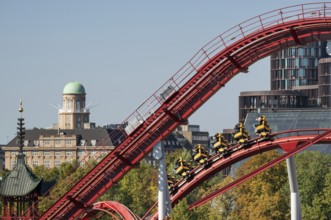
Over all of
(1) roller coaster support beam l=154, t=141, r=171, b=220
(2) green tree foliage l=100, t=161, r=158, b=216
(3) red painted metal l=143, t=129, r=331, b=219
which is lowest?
(1) roller coaster support beam l=154, t=141, r=171, b=220

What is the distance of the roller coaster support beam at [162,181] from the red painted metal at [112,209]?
747cm

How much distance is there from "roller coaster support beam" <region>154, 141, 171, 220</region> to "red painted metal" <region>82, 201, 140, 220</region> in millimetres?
7468

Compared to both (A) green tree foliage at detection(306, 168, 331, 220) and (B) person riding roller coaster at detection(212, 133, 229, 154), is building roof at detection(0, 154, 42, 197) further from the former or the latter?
(A) green tree foliage at detection(306, 168, 331, 220)

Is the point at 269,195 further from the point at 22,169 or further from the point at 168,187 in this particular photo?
the point at 168,187

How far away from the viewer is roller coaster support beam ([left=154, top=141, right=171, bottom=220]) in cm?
10594

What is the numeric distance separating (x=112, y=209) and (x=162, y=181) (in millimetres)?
11293

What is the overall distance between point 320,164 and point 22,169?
5446 centimetres

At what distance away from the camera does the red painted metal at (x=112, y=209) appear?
114812 mm

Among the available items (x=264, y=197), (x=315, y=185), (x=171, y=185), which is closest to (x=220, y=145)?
(x=171, y=185)

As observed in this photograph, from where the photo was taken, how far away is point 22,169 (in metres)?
135

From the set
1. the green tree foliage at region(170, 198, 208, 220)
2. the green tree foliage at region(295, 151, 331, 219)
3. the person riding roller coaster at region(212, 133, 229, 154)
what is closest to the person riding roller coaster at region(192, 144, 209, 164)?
the person riding roller coaster at region(212, 133, 229, 154)

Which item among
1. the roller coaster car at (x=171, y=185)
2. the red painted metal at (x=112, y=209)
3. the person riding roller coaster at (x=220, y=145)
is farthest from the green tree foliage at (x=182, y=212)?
the person riding roller coaster at (x=220, y=145)

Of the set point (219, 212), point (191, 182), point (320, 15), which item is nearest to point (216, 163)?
point (191, 182)

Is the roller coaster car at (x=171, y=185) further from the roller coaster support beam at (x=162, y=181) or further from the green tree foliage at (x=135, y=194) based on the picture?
the green tree foliage at (x=135, y=194)
